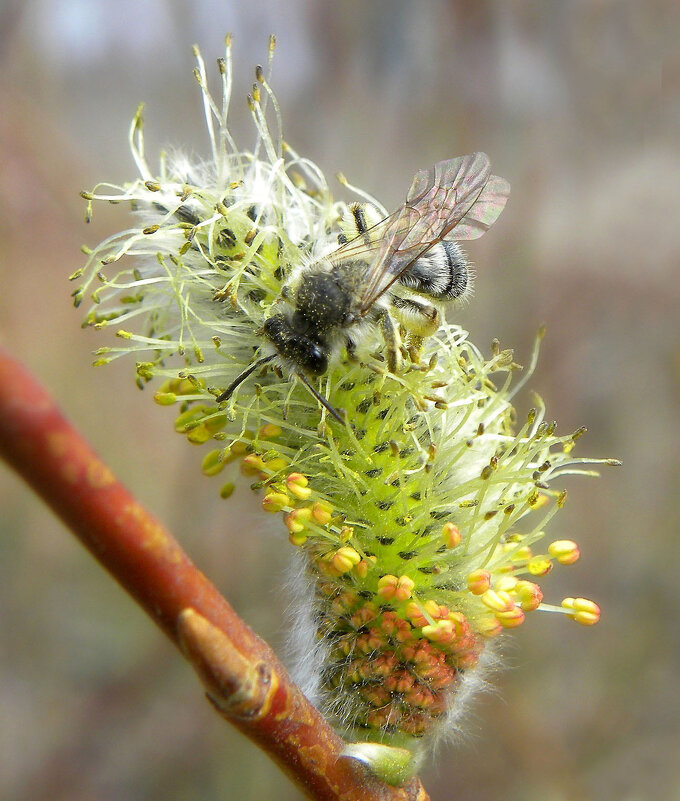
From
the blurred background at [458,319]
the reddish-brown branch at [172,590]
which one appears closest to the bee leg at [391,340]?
the reddish-brown branch at [172,590]

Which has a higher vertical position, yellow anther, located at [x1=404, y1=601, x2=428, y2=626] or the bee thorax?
the bee thorax

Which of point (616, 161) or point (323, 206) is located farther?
point (616, 161)

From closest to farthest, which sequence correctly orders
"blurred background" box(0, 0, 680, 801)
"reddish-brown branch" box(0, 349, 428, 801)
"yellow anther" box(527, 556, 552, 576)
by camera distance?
"reddish-brown branch" box(0, 349, 428, 801)
"yellow anther" box(527, 556, 552, 576)
"blurred background" box(0, 0, 680, 801)

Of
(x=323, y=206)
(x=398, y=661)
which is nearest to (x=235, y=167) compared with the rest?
(x=323, y=206)

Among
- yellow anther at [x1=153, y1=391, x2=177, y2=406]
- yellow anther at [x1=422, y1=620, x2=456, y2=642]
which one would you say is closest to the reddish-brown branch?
yellow anther at [x1=422, y1=620, x2=456, y2=642]

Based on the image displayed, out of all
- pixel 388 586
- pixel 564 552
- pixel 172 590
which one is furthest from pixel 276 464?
pixel 172 590

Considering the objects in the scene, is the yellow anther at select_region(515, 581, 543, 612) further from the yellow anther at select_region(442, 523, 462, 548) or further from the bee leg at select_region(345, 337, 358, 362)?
the bee leg at select_region(345, 337, 358, 362)

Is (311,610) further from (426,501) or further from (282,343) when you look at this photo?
(282,343)
